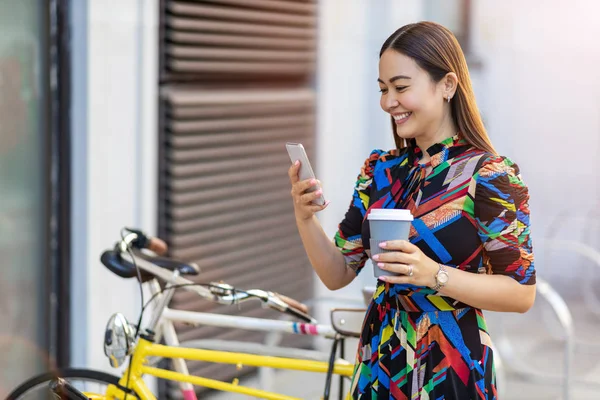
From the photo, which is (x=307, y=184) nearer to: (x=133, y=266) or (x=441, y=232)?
(x=441, y=232)

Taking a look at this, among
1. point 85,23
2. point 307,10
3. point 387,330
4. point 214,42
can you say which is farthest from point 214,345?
point 307,10

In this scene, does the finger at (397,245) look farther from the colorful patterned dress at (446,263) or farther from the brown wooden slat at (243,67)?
the brown wooden slat at (243,67)

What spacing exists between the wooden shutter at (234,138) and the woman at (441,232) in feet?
7.91

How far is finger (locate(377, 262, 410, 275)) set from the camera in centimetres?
163

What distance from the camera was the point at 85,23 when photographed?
3.61 m

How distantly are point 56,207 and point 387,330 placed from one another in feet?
7.27

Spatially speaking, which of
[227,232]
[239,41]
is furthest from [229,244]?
[239,41]

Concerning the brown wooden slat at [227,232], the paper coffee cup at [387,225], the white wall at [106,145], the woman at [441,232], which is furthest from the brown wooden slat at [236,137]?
the paper coffee cup at [387,225]

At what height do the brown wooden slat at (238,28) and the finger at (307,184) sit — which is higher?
the brown wooden slat at (238,28)

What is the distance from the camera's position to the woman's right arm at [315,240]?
1.87 metres

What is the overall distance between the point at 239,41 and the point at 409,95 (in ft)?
9.41

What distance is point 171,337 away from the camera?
2590 millimetres

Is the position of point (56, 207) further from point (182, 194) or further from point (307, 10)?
point (307, 10)

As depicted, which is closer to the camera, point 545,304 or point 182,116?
point 182,116
